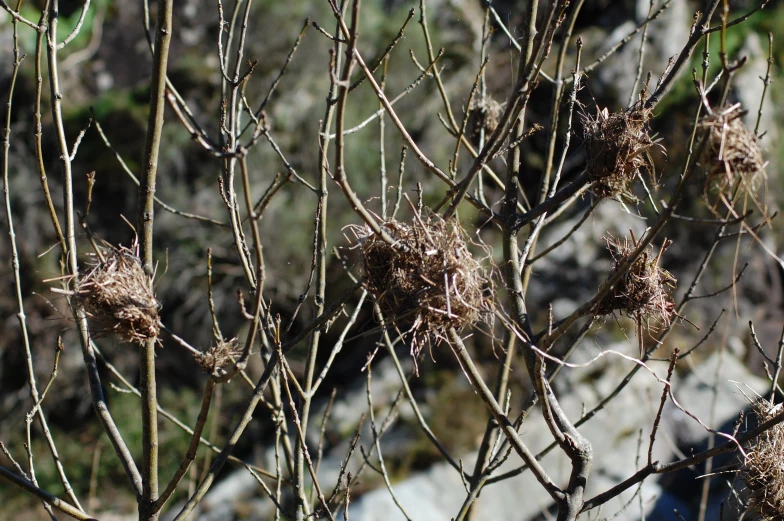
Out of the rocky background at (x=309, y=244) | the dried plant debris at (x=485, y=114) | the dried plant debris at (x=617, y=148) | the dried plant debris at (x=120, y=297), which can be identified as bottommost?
the dried plant debris at (x=120, y=297)

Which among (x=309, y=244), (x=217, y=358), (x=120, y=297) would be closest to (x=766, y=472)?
(x=217, y=358)

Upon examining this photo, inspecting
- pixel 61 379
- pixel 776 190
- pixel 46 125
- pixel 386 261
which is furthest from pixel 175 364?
pixel 776 190

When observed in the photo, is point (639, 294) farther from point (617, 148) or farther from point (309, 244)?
point (309, 244)

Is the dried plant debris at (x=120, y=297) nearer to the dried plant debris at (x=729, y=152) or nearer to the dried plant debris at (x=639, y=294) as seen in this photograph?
the dried plant debris at (x=639, y=294)

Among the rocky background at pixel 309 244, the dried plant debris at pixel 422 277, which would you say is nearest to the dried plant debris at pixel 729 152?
the dried plant debris at pixel 422 277

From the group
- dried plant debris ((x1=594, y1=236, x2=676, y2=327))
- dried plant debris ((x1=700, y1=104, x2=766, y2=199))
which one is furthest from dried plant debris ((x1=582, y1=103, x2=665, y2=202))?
dried plant debris ((x1=700, y1=104, x2=766, y2=199))

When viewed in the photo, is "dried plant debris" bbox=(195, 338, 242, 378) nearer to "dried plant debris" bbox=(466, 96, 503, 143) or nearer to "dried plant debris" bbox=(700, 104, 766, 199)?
"dried plant debris" bbox=(700, 104, 766, 199)
